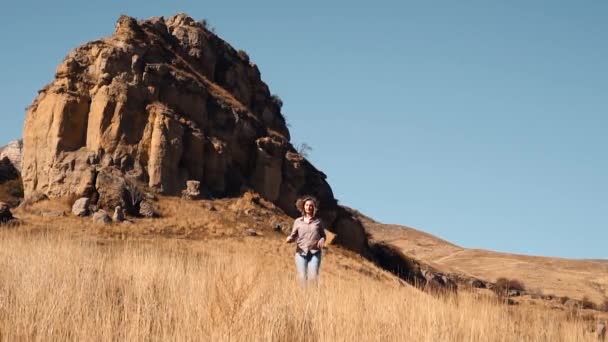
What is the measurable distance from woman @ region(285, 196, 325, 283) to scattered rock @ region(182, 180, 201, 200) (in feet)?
91.3

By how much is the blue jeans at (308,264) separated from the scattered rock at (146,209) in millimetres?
24423

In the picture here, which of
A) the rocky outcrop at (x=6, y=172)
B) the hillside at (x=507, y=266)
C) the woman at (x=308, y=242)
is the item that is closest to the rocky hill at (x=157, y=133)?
the rocky outcrop at (x=6, y=172)

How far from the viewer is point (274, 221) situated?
123 ft

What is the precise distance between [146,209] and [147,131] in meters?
6.34

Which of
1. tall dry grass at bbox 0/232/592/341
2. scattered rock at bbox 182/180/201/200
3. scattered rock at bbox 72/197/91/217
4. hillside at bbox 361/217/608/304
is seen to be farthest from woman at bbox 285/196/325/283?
hillside at bbox 361/217/608/304

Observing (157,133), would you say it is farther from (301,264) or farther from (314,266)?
(314,266)

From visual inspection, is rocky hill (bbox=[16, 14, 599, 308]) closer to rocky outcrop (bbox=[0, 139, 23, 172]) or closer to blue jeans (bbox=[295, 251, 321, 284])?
rocky outcrop (bbox=[0, 139, 23, 172])

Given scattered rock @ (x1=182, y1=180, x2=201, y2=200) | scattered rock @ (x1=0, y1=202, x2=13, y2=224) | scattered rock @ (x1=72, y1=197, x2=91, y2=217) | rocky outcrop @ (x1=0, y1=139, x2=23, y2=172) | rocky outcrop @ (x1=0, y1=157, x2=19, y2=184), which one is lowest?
scattered rock @ (x1=0, y1=202, x2=13, y2=224)

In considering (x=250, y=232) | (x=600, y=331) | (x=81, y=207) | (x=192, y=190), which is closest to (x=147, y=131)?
(x=192, y=190)

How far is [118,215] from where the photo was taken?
105 ft

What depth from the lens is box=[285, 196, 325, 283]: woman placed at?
10.7 metres

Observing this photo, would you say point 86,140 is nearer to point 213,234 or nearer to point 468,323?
point 213,234

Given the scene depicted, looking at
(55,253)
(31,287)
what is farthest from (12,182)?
(31,287)

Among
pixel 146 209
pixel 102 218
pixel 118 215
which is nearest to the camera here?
pixel 102 218
